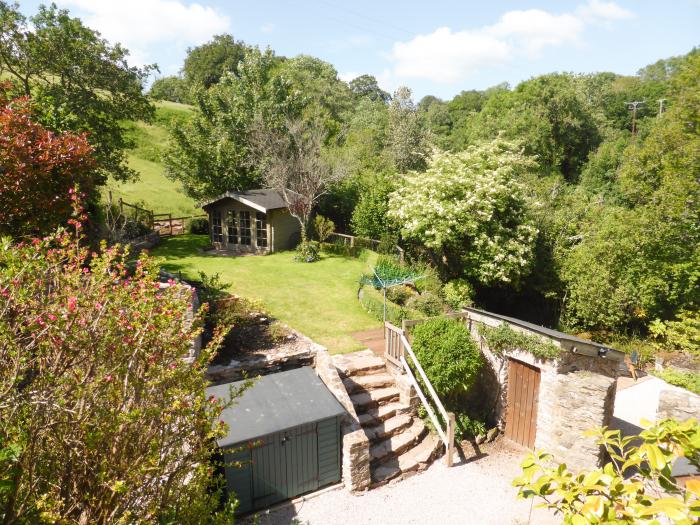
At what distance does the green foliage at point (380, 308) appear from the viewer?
44.2 ft

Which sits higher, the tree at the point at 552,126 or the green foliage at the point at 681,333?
the tree at the point at 552,126

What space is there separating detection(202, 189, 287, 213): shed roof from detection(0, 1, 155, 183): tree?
5169 mm

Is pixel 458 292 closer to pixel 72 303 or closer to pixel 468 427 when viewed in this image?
pixel 468 427

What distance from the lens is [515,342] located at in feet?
35.9

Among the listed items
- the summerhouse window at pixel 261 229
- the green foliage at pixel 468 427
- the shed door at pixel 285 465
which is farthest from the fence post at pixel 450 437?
the summerhouse window at pixel 261 229

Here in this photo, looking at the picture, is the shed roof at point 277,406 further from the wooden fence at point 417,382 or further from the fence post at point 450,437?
the fence post at point 450,437

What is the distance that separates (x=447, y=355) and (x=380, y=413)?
7.08ft

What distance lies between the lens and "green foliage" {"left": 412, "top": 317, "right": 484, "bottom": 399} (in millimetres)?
10586

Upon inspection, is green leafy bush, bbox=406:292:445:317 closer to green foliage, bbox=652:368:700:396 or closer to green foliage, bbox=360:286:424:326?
green foliage, bbox=360:286:424:326

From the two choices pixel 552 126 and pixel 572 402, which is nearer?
pixel 572 402

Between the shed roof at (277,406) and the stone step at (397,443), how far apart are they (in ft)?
5.90

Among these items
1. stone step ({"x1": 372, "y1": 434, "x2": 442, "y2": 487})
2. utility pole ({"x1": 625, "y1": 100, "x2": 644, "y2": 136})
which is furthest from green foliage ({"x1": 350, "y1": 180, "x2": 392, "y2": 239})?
utility pole ({"x1": 625, "y1": 100, "x2": 644, "y2": 136})

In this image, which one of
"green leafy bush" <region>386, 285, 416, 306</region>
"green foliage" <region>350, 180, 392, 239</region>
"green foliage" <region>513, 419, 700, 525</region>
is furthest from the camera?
"green foliage" <region>350, 180, 392, 239</region>

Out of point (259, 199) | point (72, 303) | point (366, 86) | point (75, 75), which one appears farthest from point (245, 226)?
point (366, 86)
